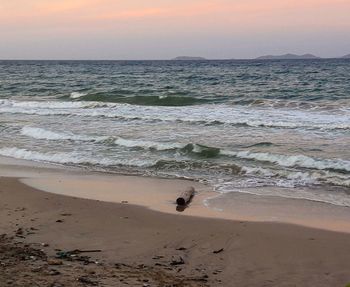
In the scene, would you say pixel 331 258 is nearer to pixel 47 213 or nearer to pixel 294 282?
pixel 294 282

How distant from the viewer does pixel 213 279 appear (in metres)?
5.10

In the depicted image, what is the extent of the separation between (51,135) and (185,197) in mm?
8945

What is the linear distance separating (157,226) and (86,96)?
81.2ft

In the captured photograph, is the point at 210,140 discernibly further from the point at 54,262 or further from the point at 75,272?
the point at 75,272

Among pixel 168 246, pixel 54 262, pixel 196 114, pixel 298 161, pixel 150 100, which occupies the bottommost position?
pixel 150 100

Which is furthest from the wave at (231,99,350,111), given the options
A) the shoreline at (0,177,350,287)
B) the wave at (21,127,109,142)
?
the shoreline at (0,177,350,287)

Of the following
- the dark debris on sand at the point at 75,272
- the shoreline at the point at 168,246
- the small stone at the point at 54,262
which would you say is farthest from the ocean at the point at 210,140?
the small stone at the point at 54,262

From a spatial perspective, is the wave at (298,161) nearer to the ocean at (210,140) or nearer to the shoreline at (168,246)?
the ocean at (210,140)

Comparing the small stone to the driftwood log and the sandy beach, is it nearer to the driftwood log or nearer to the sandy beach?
the sandy beach

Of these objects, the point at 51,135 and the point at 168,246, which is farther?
the point at 51,135

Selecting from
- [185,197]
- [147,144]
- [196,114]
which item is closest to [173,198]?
[185,197]

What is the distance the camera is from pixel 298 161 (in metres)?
11.5

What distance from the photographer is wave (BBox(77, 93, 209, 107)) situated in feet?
87.7

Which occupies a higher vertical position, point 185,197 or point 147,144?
point 185,197
